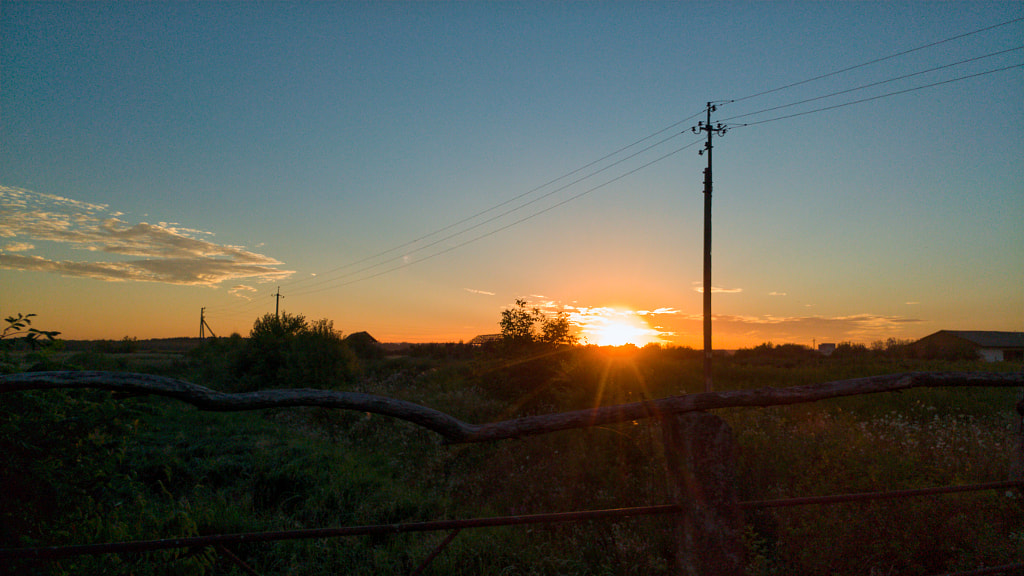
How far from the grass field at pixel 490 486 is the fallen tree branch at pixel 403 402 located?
5.85ft

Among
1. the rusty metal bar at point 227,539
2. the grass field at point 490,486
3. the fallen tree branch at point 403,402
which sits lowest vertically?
the grass field at point 490,486

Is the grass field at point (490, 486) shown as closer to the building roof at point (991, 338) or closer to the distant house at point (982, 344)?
the distant house at point (982, 344)

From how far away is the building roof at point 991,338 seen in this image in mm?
46188

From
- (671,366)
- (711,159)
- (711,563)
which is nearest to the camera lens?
(711,563)

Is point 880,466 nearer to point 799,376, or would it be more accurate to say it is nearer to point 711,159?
point 711,159

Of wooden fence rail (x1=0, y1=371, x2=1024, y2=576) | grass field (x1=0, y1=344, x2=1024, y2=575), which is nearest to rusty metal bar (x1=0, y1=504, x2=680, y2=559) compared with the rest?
wooden fence rail (x1=0, y1=371, x2=1024, y2=576)

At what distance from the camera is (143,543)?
1703mm

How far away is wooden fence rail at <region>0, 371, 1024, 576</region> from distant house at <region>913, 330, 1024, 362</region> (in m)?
48.3

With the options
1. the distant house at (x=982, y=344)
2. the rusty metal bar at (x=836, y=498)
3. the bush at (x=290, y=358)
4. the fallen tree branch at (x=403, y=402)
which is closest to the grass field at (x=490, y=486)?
the fallen tree branch at (x=403, y=402)

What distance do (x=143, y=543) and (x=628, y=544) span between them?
5964 mm

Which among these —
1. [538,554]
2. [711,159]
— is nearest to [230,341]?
[711,159]

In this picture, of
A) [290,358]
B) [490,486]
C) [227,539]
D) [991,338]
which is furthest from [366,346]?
[991,338]

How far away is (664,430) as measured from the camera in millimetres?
2182

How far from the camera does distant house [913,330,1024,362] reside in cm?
4247
